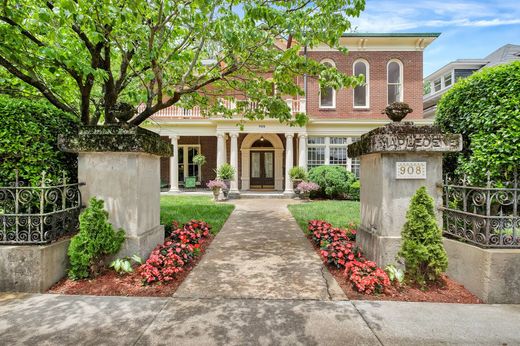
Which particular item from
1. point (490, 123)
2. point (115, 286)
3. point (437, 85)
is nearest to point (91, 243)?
point (115, 286)

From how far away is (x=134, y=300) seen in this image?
3369 mm

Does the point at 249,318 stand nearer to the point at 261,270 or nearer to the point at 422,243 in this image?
the point at 261,270

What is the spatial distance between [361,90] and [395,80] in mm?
2141

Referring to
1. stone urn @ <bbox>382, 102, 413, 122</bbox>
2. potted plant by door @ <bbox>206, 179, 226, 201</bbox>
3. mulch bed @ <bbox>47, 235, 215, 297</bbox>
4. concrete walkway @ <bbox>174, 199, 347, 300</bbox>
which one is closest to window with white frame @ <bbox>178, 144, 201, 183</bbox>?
potted plant by door @ <bbox>206, 179, 226, 201</bbox>

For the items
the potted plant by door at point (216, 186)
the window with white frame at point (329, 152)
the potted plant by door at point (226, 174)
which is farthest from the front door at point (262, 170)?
the potted plant by door at point (216, 186)

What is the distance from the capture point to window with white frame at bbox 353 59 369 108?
17.1 m

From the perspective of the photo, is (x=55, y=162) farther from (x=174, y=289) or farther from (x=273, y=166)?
(x=273, y=166)

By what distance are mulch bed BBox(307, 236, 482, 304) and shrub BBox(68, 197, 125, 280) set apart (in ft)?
11.0

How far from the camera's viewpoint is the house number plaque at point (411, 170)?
4.01 m

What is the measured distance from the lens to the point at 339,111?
1727 cm

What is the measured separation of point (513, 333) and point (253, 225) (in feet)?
19.1

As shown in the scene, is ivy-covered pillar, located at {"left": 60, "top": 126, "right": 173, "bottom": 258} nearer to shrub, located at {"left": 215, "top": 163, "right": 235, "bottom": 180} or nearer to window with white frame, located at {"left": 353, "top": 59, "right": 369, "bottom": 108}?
shrub, located at {"left": 215, "top": 163, "right": 235, "bottom": 180}

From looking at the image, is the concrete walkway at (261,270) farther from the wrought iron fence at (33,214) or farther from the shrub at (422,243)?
the wrought iron fence at (33,214)

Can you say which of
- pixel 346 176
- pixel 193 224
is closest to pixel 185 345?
pixel 193 224
